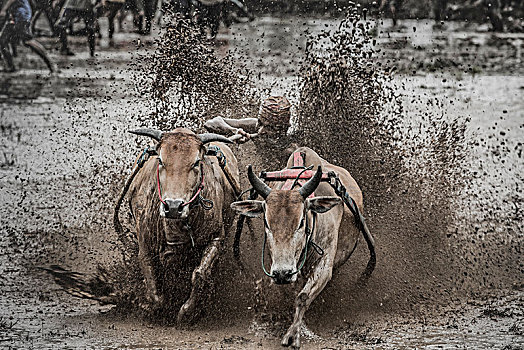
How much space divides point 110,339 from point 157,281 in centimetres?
64

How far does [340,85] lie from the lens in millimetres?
8078

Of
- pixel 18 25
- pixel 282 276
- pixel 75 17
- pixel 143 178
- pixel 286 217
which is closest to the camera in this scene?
pixel 282 276

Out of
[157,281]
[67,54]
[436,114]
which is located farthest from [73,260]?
[67,54]

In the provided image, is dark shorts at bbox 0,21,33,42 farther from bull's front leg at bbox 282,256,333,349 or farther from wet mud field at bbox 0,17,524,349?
bull's front leg at bbox 282,256,333,349

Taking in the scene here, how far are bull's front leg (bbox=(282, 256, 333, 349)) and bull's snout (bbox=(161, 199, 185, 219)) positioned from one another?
1.03 meters

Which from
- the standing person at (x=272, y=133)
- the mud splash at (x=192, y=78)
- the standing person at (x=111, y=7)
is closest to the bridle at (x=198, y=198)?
the standing person at (x=272, y=133)

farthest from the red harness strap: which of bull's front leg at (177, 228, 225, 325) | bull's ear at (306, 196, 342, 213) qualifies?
bull's front leg at (177, 228, 225, 325)

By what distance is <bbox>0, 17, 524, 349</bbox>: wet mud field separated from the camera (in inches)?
228

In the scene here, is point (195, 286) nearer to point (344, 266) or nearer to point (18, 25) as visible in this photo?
point (344, 266)

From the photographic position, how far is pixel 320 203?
5199mm

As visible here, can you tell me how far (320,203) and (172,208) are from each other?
104cm

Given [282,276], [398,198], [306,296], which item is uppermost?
[282,276]

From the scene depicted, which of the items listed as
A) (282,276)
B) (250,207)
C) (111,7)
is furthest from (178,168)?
(111,7)

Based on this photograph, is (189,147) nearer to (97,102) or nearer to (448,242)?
(448,242)
